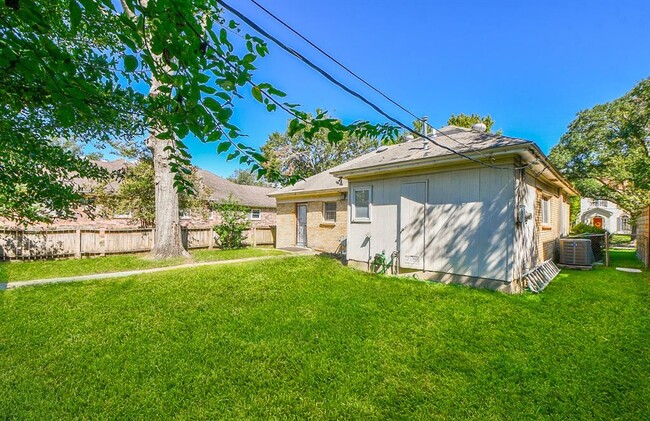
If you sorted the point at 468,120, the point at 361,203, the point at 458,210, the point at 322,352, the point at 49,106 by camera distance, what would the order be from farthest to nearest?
1. the point at 468,120
2. the point at 361,203
3. the point at 458,210
4. the point at 322,352
5. the point at 49,106

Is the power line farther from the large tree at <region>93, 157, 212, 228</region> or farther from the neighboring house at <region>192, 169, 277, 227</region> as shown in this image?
the neighboring house at <region>192, 169, 277, 227</region>

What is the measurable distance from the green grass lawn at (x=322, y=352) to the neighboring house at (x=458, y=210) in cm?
83

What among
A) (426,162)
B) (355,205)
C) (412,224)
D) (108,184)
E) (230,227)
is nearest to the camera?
(426,162)

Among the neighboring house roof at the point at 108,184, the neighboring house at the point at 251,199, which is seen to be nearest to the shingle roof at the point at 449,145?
the neighboring house roof at the point at 108,184

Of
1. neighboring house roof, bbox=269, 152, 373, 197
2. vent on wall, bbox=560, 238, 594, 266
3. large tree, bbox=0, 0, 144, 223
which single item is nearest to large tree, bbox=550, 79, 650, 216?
vent on wall, bbox=560, 238, 594, 266

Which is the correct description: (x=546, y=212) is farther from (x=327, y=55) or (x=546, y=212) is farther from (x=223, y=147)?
(x=223, y=147)

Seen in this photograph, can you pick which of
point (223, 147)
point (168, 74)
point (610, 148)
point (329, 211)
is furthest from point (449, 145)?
point (610, 148)

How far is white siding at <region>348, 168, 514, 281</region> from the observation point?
6137 mm

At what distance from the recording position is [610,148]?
18.6 meters

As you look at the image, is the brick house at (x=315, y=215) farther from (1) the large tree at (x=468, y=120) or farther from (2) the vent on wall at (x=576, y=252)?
(1) the large tree at (x=468, y=120)

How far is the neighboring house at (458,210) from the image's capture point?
6148 mm

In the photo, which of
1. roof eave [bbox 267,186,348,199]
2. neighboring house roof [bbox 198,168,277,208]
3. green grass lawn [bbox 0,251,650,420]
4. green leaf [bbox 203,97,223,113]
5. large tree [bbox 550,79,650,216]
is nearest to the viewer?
green leaf [bbox 203,97,223,113]

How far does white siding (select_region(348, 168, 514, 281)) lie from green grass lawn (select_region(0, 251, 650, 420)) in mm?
694

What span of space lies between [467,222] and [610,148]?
1979 centimetres
